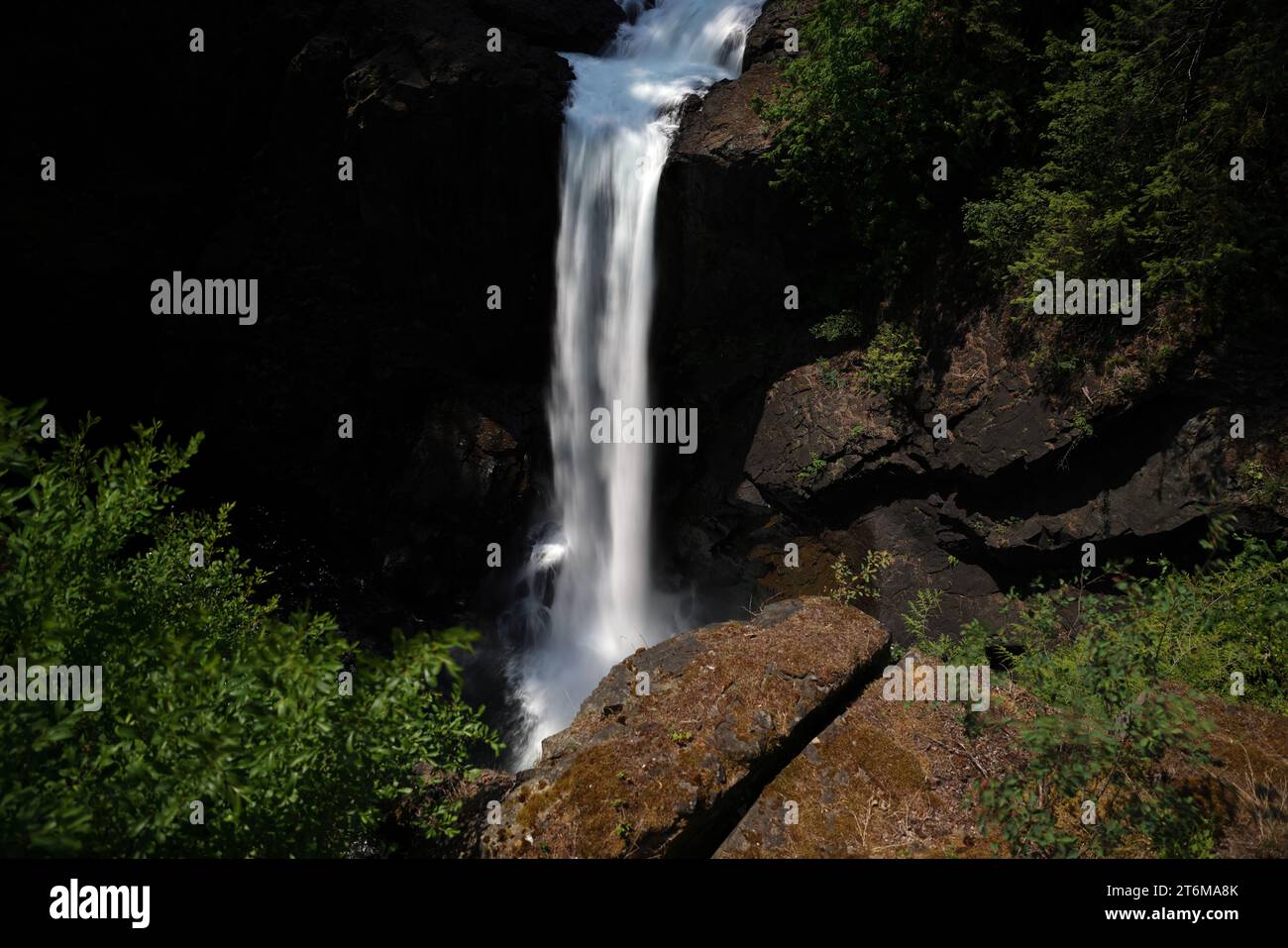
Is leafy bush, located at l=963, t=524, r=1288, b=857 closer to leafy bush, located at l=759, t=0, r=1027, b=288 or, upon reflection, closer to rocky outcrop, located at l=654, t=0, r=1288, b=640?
rocky outcrop, located at l=654, t=0, r=1288, b=640

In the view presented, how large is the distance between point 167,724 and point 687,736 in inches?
131

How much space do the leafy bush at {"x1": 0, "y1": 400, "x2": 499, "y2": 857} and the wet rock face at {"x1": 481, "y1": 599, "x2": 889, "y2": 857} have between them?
104 centimetres

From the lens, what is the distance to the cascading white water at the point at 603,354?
12.5 metres

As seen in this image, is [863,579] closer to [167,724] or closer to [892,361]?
[892,361]

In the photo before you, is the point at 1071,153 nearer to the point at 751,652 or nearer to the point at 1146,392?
the point at 1146,392

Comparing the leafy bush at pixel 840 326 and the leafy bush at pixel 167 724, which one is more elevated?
the leafy bush at pixel 840 326

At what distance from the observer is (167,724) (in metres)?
3.10

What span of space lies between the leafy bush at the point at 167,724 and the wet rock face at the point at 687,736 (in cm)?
104

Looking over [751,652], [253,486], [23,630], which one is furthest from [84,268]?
[751,652]
